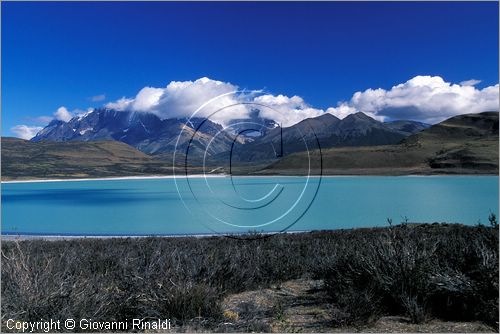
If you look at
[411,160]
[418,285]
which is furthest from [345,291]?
[411,160]

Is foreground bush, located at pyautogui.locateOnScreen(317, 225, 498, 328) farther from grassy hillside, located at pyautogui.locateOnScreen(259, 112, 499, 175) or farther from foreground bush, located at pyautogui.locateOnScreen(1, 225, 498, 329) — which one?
grassy hillside, located at pyautogui.locateOnScreen(259, 112, 499, 175)

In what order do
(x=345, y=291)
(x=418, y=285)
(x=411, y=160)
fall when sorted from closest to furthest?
1. (x=418, y=285)
2. (x=345, y=291)
3. (x=411, y=160)

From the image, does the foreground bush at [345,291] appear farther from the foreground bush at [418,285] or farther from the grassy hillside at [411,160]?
the grassy hillside at [411,160]

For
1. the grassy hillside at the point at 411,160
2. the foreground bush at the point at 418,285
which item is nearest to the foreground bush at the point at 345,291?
the foreground bush at the point at 418,285

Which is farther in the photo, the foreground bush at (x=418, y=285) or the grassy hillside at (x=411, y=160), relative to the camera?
the grassy hillside at (x=411, y=160)

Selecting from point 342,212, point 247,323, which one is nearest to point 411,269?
point 247,323

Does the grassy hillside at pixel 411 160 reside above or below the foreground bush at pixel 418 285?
above

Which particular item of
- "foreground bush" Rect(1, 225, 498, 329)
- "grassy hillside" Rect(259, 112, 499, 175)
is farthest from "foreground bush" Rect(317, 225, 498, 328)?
"grassy hillside" Rect(259, 112, 499, 175)

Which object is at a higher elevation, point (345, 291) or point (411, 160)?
point (411, 160)

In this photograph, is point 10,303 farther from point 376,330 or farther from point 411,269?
point 411,269

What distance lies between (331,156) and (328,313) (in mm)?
177726

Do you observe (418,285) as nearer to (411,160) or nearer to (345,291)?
(345,291)

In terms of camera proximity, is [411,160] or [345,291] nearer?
[345,291]

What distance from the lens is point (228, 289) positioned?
8.55 metres
